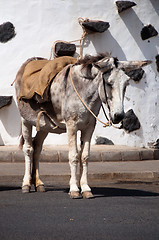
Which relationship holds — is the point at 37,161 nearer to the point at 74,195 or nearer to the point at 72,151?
the point at 72,151

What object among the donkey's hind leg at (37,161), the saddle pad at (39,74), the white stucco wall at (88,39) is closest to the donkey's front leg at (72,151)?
the saddle pad at (39,74)

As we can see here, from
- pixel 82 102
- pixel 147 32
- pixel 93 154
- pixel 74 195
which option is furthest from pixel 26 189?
pixel 147 32

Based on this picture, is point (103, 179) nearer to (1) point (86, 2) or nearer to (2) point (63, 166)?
(2) point (63, 166)

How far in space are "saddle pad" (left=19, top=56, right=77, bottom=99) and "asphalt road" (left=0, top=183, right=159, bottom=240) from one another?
1529 millimetres

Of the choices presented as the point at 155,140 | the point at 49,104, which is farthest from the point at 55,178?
the point at 155,140

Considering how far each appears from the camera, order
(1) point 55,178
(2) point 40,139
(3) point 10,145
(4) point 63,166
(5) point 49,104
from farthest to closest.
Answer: (3) point 10,145 → (4) point 63,166 → (1) point 55,178 → (2) point 40,139 → (5) point 49,104

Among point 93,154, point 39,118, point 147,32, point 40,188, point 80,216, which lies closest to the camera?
point 80,216

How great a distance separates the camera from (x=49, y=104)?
7898 millimetres

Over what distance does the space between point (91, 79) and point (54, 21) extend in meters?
6.24

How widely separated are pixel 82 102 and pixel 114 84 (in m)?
0.58

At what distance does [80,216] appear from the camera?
594 cm

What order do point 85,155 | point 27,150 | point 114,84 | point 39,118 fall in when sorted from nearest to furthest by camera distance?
point 114,84 < point 85,155 < point 39,118 < point 27,150

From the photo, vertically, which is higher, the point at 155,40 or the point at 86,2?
the point at 86,2

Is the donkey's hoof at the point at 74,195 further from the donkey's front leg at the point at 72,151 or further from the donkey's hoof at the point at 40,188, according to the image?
the donkey's hoof at the point at 40,188
